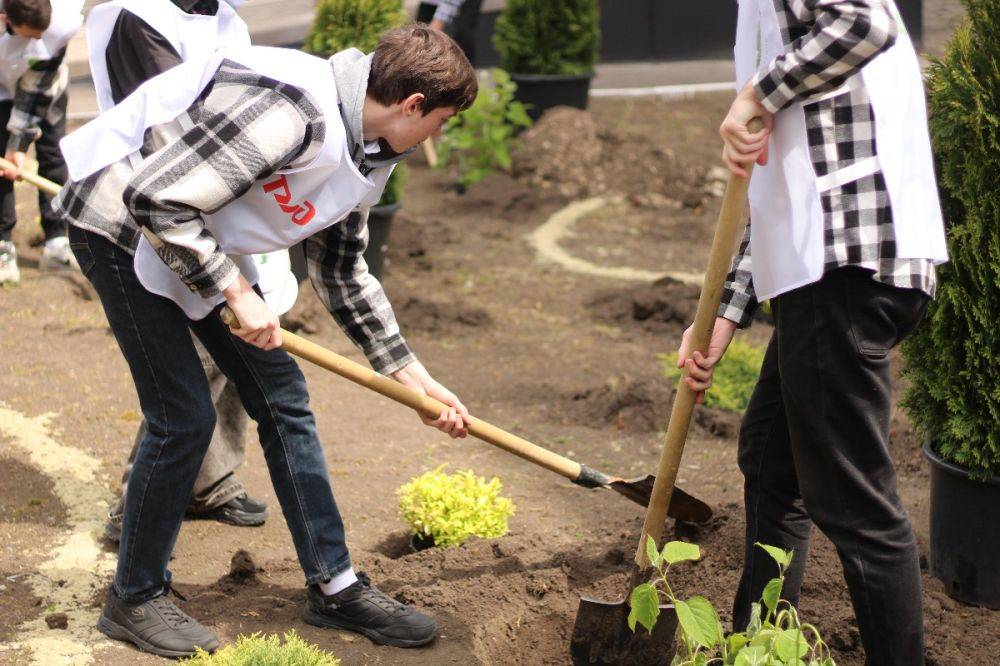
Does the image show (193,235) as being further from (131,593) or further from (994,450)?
(994,450)

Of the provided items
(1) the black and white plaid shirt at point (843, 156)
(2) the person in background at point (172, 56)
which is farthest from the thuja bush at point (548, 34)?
(1) the black and white plaid shirt at point (843, 156)

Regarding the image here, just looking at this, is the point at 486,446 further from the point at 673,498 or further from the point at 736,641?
the point at 736,641

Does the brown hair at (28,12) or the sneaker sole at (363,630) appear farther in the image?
the brown hair at (28,12)

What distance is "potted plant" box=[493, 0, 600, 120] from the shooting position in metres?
10.7

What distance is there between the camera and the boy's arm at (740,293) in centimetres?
301

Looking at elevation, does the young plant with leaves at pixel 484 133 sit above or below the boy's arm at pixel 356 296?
below

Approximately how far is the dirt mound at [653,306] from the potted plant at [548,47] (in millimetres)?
3844

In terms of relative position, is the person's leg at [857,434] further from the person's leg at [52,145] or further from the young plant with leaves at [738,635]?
the person's leg at [52,145]

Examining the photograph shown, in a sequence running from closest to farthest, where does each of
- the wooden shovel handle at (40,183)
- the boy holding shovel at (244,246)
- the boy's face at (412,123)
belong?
the boy holding shovel at (244,246) < the boy's face at (412,123) < the wooden shovel handle at (40,183)

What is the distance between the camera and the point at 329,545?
3.32 meters

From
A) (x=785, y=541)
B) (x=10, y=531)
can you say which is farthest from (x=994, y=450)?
(x=10, y=531)

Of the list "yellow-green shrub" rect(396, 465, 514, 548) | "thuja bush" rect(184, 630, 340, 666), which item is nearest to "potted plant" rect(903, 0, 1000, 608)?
"yellow-green shrub" rect(396, 465, 514, 548)

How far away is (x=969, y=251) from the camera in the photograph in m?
3.32

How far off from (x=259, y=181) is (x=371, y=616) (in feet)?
4.34
